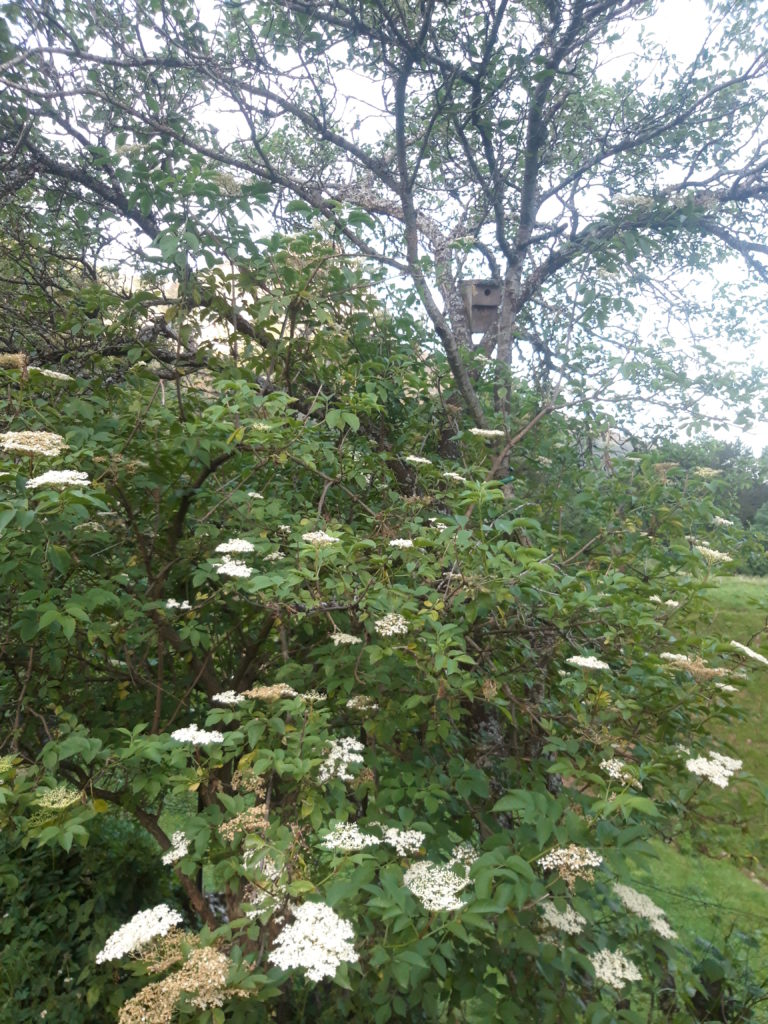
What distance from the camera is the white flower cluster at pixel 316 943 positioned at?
50.0 inches

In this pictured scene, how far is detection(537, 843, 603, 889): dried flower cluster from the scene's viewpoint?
4.97 ft

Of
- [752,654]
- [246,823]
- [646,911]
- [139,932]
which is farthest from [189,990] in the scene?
[752,654]

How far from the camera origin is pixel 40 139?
402 centimetres

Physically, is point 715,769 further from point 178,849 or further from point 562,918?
point 178,849

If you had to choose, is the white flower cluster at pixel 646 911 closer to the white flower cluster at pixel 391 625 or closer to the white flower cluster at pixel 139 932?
the white flower cluster at pixel 391 625

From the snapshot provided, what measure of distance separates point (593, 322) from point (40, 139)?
3.51m

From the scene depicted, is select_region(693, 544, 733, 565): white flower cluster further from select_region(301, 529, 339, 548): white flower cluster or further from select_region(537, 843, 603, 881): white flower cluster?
select_region(301, 529, 339, 548): white flower cluster

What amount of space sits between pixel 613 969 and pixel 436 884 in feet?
2.14

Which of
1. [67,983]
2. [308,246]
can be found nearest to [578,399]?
[308,246]

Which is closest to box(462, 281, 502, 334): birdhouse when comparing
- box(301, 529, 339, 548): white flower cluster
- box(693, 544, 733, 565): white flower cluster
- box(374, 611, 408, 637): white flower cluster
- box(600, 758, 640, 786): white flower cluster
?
box(693, 544, 733, 565): white flower cluster

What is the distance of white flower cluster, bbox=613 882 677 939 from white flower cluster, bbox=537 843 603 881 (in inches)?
19.4

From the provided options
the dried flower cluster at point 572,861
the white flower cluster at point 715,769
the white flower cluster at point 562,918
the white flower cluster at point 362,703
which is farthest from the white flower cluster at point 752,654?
the white flower cluster at point 362,703

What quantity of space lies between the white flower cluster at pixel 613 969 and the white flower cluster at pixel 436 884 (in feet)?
1.64

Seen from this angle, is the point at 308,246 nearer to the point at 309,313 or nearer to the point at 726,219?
the point at 309,313
